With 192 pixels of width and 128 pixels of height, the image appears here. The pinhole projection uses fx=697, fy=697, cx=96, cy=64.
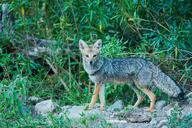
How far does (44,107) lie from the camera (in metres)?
10.2

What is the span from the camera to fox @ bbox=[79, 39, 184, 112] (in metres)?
9.90

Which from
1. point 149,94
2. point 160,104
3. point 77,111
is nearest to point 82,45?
point 77,111

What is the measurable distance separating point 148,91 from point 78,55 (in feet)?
7.80

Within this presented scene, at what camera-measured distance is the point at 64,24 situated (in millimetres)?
11578

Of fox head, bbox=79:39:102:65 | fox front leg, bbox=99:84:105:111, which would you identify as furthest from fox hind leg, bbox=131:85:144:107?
fox head, bbox=79:39:102:65

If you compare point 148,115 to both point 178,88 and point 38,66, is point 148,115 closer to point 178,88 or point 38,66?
point 178,88

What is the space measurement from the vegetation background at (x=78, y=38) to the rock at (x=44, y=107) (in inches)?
6.5

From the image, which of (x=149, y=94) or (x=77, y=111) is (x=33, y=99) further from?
(x=149, y=94)

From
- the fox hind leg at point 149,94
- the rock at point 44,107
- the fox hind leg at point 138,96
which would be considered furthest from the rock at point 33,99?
the fox hind leg at point 149,94

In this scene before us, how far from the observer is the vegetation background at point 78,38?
11031 mm

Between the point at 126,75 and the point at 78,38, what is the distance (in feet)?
7.03

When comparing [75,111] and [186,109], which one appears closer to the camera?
[186,109]

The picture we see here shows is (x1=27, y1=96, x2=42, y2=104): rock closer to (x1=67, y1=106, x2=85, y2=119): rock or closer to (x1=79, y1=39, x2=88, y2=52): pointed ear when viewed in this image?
(x1=67, y1=106, x2=85, y2=119): rock

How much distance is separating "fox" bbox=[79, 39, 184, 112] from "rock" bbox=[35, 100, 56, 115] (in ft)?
1.98
